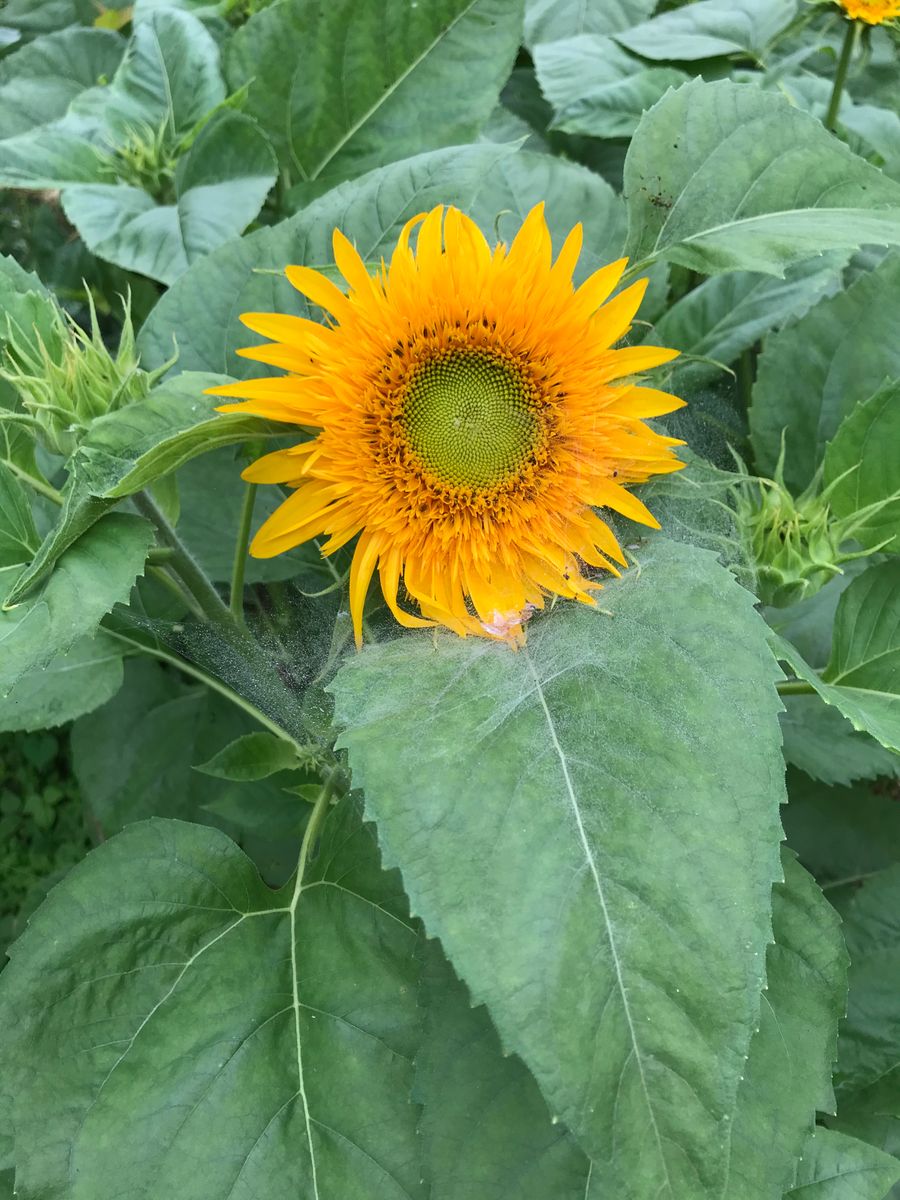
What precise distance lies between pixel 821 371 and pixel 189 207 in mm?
690

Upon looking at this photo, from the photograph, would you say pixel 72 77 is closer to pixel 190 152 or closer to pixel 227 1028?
pixel 190 152

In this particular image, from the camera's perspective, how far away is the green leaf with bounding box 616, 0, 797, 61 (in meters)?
1.26

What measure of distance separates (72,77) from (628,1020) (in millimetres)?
1443

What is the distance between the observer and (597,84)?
125 cm

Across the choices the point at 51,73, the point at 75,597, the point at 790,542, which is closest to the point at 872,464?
the point at 790,542

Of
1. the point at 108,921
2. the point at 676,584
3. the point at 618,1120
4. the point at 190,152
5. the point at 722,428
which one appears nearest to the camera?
the point at 618,1120

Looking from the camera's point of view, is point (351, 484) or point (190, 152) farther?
point (190, 152)

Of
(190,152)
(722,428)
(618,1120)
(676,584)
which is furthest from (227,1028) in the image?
(190,152)

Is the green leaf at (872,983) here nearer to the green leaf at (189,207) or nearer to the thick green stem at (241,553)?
the thick green stem at (241,553)

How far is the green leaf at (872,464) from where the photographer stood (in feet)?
2.66

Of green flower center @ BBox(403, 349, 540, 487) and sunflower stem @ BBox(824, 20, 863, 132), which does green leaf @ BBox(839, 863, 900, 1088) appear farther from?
sunflower stem @ BBox(824, 20, 863, 132)

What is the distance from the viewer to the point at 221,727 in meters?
1.18

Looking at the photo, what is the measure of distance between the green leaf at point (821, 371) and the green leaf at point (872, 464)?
0.11m

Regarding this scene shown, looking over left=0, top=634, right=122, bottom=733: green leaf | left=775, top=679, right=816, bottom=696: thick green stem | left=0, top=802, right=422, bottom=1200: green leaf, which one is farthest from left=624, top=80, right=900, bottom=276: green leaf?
left=0, top=634, right=122, bottom=733: green leaf
